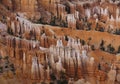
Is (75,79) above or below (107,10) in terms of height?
below

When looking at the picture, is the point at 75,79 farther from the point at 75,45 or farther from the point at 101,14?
the point at 101,14

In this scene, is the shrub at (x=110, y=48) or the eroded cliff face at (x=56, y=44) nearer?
the eroded cliff face at (x=56, y=44)

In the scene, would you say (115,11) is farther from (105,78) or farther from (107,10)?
(105,78)

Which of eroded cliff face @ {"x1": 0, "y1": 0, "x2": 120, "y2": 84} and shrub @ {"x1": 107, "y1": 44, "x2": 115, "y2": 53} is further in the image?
shrub @ {"x1": 107, "y1": 44, "x2": 115, "y2": 53}

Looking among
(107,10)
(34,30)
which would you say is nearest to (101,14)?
(107,10)

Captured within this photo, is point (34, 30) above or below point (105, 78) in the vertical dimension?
above

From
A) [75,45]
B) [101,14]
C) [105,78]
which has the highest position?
[101,14]

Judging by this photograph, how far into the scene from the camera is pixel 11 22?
4.50 meters

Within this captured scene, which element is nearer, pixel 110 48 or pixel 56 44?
pixel 56 44

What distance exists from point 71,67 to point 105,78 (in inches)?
14.6

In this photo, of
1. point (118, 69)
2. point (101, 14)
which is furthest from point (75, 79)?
point (101, 14)

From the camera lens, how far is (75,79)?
4.51m

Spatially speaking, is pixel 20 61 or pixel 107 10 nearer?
pixel 20 61

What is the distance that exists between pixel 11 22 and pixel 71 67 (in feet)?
2.52
